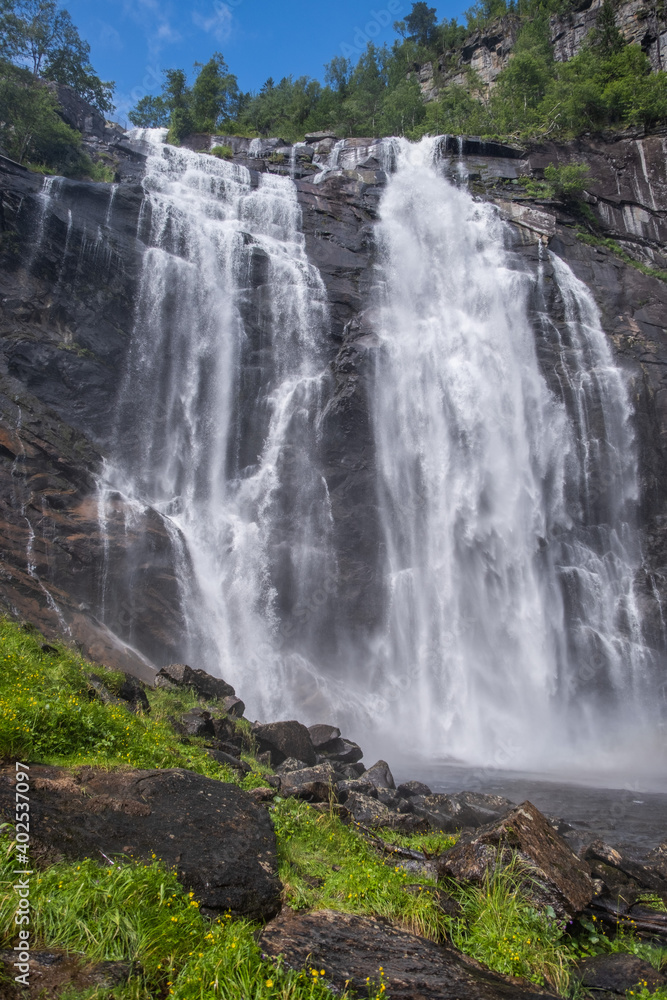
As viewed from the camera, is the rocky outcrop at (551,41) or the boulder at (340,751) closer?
the boulder at (340,751)

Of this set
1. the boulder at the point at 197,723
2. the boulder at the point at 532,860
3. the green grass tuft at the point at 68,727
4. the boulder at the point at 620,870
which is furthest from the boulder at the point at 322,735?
the boulder at the point at 532,860

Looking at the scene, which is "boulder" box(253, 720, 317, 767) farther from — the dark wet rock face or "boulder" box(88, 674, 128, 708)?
"boulder" box(88, 674, 128, 708)

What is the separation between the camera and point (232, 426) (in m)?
23.2

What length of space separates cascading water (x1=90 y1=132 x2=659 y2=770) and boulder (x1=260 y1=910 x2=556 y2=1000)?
521 inches

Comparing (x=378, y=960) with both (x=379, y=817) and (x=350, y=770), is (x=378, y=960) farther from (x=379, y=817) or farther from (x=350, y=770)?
(x=350, y=770)

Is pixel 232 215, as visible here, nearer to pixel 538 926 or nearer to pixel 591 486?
pixel 591 486

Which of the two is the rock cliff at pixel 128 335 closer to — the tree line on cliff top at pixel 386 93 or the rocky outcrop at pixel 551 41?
the tree line on cliff top at pixel 386 93

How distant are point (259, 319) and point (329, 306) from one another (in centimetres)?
320

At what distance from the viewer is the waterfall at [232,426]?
18562 mm

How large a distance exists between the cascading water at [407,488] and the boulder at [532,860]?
1197 cm

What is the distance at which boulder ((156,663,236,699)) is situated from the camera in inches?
500

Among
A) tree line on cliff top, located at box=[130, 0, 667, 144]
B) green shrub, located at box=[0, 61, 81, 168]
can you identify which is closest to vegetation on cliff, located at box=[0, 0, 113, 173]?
green shrub, located at box=[0, 61, 81, 168]

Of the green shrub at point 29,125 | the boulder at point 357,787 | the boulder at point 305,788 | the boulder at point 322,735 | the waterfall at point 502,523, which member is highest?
the green shrub at point 29,125

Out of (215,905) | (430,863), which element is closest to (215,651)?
(430,863)
